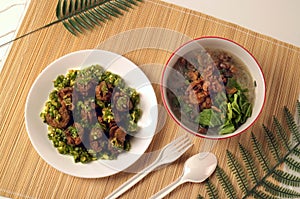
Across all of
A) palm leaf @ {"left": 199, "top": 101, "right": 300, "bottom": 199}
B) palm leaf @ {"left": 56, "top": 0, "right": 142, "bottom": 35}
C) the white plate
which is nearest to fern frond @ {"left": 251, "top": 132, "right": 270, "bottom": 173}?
palm leaf @ {"left": 199, "top": 101, "right": 300, "bottom": 199}

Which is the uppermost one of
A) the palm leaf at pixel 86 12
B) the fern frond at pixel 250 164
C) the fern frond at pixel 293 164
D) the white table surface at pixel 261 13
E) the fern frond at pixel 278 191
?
the white table surface at pixel 261 13

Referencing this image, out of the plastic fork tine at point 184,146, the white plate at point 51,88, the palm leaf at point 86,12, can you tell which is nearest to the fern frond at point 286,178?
the plastic fork tine at point 184,146

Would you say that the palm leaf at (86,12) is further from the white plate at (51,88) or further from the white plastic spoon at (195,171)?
the white plastic spoon at (195,171)

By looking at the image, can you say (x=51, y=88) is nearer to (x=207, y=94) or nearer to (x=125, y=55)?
(x=125, y=55)

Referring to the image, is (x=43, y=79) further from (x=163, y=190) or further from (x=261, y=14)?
(x=261, y=14)

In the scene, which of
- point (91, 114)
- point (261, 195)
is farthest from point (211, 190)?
point (91, 114)

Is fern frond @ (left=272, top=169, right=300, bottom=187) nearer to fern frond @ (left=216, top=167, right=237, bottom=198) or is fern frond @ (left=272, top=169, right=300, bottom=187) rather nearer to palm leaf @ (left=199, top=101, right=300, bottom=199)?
palm leaf @ (left=199, top=101, right=300, bottom=199)
